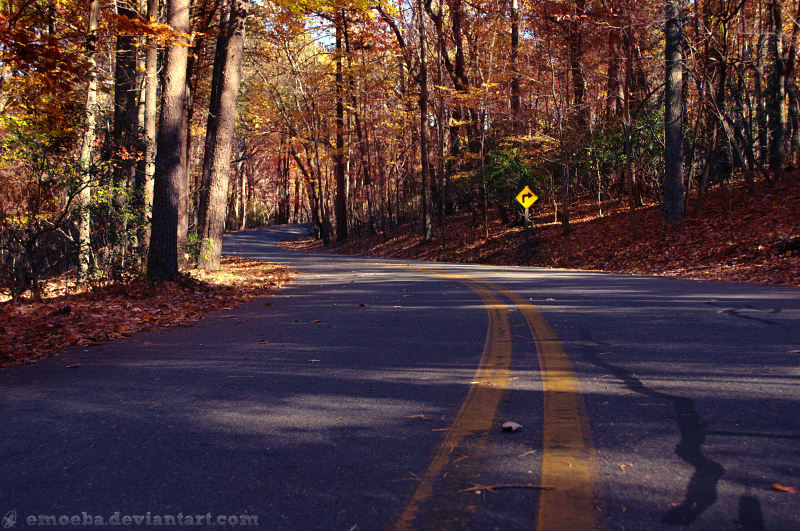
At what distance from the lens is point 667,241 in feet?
58.8

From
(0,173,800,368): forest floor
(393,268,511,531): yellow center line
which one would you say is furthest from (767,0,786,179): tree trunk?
(393,268,511,531): yellow center line

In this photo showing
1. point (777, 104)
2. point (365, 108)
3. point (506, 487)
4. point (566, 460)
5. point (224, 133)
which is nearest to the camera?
point (506, 487)

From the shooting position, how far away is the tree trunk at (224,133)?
51.3 feet

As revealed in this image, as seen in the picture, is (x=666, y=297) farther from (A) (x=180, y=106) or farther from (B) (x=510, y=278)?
(A) (x=180, y=106)

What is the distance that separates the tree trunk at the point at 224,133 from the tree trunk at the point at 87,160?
314cm

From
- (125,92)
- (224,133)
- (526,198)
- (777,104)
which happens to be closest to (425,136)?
(526,198)

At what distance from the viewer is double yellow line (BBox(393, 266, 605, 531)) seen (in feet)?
7.19

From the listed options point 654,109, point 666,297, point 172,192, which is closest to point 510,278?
point 666,297

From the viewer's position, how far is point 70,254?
10.2 meters

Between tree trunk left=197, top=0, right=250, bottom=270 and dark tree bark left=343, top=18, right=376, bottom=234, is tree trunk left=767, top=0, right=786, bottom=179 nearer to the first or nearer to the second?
tree trunk left=197, top=0, right=250, bottom=270

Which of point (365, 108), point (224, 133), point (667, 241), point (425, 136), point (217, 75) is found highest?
point (365, 108)

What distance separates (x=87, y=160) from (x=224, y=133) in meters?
4.71

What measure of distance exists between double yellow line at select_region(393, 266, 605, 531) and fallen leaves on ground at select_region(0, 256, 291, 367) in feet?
15.7

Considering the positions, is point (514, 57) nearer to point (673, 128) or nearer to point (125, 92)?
point (673, 128)
